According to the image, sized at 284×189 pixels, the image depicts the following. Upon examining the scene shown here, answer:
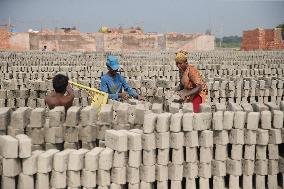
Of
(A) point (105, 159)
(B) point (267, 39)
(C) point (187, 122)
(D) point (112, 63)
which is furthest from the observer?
(B) point (267, 39)

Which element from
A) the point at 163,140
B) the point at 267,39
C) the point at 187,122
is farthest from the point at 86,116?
the point at 267,39

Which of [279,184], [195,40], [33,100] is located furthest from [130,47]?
[279,184]

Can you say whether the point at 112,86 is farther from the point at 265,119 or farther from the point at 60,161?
the point at 265,119

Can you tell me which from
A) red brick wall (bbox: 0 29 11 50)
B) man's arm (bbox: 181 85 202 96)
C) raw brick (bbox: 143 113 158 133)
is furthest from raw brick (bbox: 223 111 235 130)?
red brick wall (bbox: 0 29 11 50)

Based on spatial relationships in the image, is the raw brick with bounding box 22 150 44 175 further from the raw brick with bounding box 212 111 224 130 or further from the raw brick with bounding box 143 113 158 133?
the raw brick with bounding box 212 111 224 130

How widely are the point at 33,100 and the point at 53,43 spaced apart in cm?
3097

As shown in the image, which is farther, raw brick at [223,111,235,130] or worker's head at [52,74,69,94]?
worker's head at [52,74,69,94]

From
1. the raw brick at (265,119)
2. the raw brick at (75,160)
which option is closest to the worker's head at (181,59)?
the raw brick at (265,119)

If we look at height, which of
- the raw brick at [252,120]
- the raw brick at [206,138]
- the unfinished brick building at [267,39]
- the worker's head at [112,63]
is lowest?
the raw brick at [206,138]

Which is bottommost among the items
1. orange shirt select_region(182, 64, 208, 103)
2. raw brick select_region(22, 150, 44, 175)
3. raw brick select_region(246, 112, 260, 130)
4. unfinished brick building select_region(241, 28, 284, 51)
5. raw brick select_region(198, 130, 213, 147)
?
raw brick select_region(22, 150, 44, 175)

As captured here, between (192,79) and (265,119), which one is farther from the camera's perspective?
(192,79)

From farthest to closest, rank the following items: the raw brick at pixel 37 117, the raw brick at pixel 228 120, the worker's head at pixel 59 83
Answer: the worker's head at pixel 59 83, the raw brick at pixel 37 117, the raw brick at pixel 228 120

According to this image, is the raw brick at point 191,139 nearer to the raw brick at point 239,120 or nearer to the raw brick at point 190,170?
the raw brick at point 190,170

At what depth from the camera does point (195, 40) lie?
40906 mm
